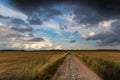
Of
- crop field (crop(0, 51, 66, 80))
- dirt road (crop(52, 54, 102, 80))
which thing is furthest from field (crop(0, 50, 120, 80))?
dirt road (crop(52, 54, 102, 80))

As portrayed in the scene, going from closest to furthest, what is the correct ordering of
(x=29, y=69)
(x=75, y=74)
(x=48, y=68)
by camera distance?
1. (x=29, y=69)
2. (x=75, y=74)
3. (x=48, y=68)

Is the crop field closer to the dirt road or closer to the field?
the field

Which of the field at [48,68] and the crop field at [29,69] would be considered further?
the field at [48,68]

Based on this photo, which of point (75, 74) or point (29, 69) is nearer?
point (29, 69)

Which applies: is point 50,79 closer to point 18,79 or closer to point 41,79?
point 41,79

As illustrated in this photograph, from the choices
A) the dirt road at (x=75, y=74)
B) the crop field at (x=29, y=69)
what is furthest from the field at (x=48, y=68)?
the dirt road at (x=75, y=74)

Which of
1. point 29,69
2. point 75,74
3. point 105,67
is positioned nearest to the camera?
point 29,69

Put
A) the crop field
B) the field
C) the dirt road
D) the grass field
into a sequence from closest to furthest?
the crop field
the field
the grass field
the dirt road

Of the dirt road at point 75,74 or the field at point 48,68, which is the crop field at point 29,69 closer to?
the field at point 48,68

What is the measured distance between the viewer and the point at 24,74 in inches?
709

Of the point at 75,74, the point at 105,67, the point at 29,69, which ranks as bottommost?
the point at 75,74

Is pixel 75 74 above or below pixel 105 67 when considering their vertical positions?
below

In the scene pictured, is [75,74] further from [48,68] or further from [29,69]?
[48,68]

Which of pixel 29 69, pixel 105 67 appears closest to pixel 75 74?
pixel 105 67
